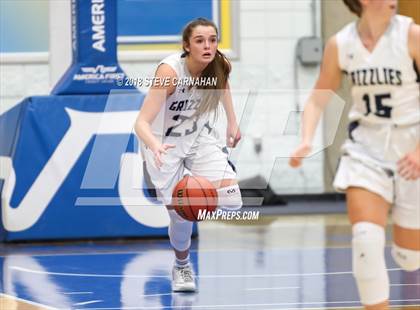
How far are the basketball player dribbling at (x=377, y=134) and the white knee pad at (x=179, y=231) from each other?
2.07 metres

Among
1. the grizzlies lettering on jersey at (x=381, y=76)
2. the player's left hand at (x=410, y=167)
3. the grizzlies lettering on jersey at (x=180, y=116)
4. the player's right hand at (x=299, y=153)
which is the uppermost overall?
the grizzlies lettering on jersey at (x=180, y=116)

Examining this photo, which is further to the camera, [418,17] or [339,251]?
[418,17]

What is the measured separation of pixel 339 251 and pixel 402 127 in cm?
395

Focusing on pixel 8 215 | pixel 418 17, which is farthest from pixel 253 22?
pixel 8 215

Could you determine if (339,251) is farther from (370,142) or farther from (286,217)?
(370,142)

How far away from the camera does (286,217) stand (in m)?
11.2

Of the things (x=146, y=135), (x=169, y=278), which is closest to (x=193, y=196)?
(x=146, y=135)

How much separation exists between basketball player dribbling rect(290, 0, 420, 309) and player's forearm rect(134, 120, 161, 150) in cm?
123

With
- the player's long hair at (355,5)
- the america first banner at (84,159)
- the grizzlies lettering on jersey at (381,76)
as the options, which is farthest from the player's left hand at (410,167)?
the america first banner at (84,159)

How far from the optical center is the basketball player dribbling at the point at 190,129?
629 centimetres

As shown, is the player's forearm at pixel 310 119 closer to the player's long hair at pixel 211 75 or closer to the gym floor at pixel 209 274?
the gym floor at pixel 209 274

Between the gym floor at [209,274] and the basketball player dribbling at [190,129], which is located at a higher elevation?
the basketball player dribbling at [190,129]

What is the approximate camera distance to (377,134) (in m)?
4.45

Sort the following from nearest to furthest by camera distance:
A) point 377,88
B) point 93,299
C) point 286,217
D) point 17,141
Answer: point 377,88 → point 93,299 → point 17,141 → point 286,217
